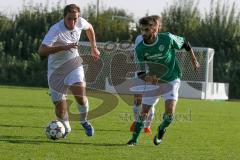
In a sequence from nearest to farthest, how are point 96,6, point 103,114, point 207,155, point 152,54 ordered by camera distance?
point 207,155, point 152,54, point 103,114, point 96,6

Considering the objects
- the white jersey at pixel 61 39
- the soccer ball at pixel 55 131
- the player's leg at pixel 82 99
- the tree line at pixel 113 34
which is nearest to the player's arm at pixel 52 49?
the white jersey at pixel 61 39

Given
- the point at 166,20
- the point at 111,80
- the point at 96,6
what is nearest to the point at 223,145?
the point at 111,80

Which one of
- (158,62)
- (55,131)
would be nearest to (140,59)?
(158,62)

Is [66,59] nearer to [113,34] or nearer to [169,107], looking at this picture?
[169,107]

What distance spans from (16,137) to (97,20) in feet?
129

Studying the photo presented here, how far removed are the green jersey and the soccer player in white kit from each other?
98 cm

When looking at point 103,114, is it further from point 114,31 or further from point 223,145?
point 114,31

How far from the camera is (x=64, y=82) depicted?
10.7m

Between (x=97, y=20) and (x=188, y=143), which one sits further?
(x=97, y=20)

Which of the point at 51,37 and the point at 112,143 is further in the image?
the point at 112,143

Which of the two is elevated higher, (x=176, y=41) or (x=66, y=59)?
(x=176, y=41)

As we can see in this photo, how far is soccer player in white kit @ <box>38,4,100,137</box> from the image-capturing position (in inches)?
398

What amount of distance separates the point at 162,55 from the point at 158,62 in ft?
0.65

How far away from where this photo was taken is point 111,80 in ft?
116
